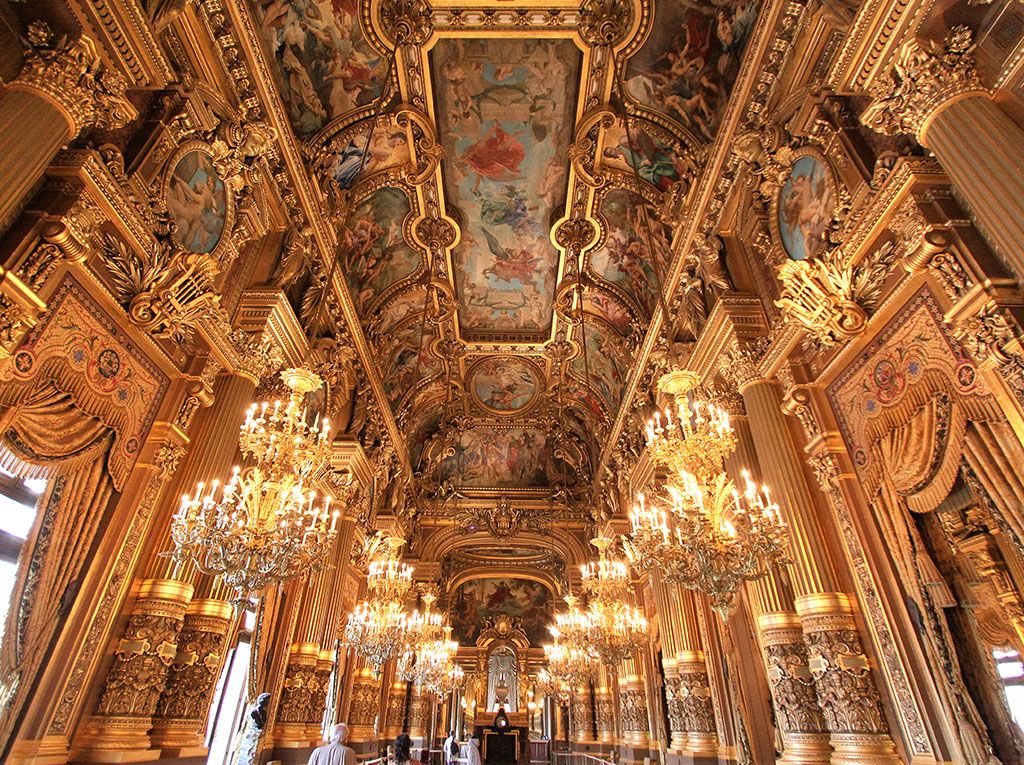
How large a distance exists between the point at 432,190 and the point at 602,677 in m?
15.0

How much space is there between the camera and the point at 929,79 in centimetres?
433

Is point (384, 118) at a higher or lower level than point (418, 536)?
higher

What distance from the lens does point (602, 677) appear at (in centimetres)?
1698

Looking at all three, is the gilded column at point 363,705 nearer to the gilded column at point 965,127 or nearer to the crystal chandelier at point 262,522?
the crystal chandelier at point 262,522

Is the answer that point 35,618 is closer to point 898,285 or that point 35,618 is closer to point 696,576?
point 696,576

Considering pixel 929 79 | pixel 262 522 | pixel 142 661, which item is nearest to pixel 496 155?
pixel 929 79

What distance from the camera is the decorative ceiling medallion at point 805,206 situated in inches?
236

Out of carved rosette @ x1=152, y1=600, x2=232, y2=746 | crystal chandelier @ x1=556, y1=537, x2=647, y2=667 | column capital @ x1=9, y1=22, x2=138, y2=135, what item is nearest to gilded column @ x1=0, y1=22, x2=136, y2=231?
column capital @ x1=9, y1=22, x2=138, y2=135

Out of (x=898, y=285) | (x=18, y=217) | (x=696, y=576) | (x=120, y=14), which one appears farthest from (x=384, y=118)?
(x=696, y=576)

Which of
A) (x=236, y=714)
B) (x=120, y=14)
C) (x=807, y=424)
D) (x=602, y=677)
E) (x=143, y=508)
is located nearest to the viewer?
(x=120, y=14)

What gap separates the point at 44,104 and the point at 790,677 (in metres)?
8.40

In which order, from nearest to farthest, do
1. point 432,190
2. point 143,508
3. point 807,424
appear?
1. point 143,508
2. point 807,424
3. point 432,190

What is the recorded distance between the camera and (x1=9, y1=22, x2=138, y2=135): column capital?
423 cm

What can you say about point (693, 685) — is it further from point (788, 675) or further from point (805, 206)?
point (805, 206)
